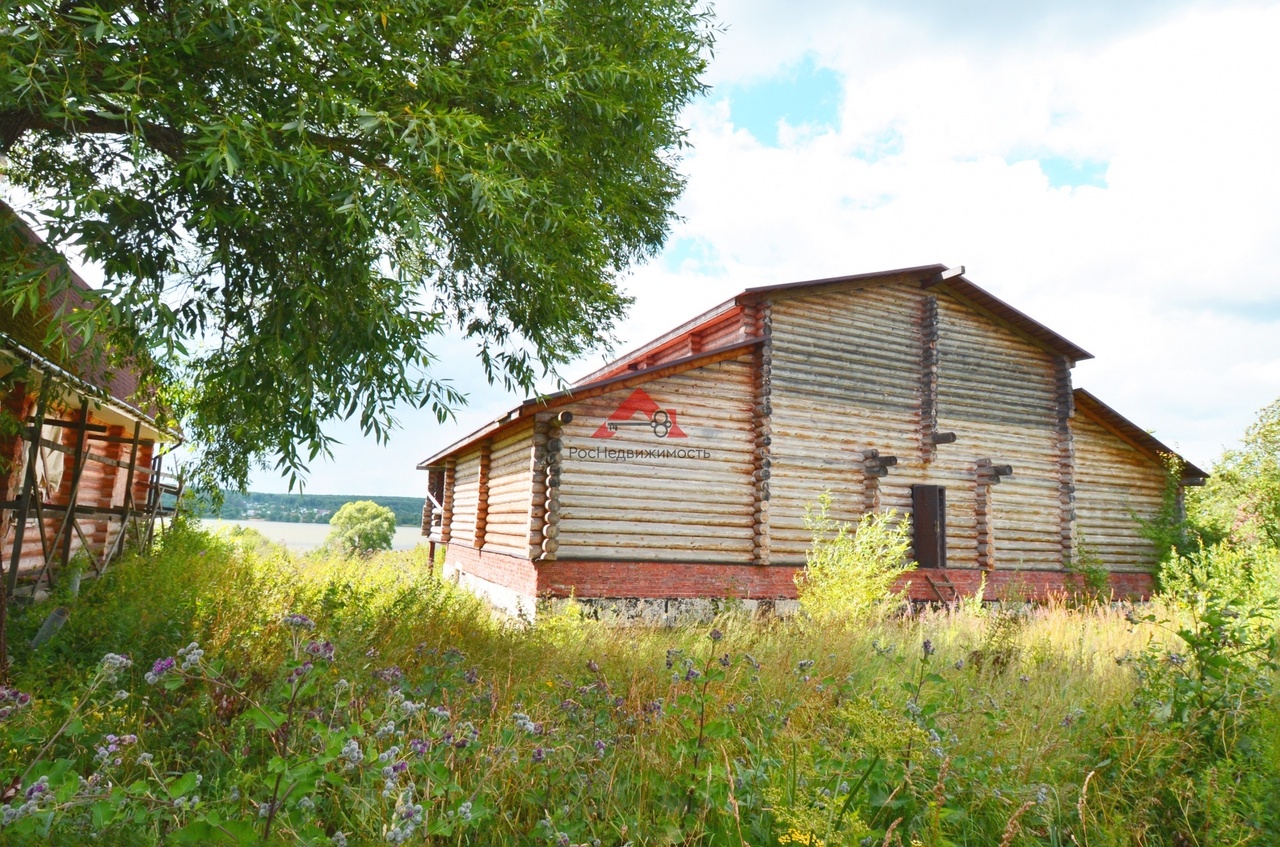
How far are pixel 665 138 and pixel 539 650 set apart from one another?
24.5ft

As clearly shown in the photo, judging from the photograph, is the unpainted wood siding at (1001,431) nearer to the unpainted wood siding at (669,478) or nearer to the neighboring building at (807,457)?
the neighboring building at (807,457)

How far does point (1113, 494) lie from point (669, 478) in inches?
500

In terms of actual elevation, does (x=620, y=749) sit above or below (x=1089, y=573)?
below

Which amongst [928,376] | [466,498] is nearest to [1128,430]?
[928,376]

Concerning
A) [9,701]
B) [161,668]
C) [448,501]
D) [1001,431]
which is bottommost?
[9,701]

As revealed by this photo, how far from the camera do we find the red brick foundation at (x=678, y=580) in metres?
13.3

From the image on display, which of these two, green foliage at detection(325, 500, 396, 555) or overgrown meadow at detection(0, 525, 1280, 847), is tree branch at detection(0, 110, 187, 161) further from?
green foliage at detection(325, 500, 396, 555)

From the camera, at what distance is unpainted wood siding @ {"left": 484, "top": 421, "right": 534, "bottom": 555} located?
14.5 meters

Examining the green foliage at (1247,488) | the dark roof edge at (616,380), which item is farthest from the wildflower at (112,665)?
the green foliage at (1247,488)

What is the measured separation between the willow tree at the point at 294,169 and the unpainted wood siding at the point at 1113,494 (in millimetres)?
16161

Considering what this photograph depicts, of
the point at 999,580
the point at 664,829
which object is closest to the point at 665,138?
the point at 664,829

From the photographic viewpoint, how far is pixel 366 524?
5550 centimetres

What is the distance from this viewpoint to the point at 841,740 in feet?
13.0

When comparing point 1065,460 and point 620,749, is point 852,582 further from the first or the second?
point 1065,460
